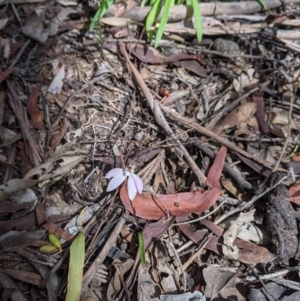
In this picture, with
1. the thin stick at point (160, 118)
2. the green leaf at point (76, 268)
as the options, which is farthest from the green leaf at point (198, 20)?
the green leaf at point (76, 268)

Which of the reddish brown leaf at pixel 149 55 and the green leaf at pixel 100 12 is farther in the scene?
the reddish brown leaf at pixel 149 55

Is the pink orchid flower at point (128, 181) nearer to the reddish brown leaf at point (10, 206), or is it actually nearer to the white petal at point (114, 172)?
the white petal at point (114, 172)

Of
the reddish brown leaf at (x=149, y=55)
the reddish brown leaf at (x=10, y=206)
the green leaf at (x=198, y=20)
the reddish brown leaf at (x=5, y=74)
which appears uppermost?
the green leaf at (x=198, y=20)

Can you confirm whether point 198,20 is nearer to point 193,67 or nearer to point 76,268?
point 193,67

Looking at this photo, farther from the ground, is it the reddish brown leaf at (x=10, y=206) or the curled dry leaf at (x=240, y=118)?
the curled dry leaf at (x=240, y=118)

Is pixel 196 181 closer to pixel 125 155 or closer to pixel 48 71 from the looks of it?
pixel 125 155

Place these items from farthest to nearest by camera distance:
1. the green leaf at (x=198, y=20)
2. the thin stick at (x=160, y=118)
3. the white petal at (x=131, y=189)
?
the green leaf at (x=198, y=20), the thin stick at (x=160, y=118), the white petal at (x=131, y=189)

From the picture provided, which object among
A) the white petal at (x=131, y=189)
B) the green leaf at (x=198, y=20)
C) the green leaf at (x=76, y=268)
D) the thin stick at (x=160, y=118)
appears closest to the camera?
the green leaf at (x=76, y=268)
